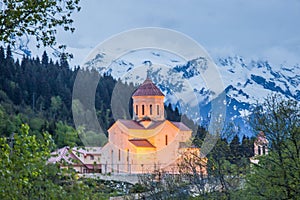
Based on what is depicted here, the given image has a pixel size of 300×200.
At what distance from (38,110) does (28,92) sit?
4.70 m

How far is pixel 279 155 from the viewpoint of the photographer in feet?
74.2

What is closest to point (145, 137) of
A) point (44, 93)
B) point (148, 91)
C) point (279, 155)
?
point (148, 91)

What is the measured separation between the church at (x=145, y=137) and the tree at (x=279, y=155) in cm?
6426

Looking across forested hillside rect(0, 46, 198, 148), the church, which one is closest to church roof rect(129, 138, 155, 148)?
the church

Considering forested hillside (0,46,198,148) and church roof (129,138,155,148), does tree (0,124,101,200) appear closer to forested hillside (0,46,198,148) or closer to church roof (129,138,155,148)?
church roof (129,138,155,148)

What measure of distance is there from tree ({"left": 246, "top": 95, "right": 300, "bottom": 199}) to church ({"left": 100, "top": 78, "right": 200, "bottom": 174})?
64.3 m

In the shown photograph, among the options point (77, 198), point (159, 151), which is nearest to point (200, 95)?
point (159, 151)

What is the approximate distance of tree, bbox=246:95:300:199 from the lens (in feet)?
72.3

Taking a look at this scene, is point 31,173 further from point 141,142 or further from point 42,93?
point 42,93

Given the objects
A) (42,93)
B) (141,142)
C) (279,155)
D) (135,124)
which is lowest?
(279,155)

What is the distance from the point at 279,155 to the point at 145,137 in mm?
69977

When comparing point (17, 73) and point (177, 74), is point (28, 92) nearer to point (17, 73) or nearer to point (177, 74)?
point (17, 73)

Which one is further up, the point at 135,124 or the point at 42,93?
the point at 42,93

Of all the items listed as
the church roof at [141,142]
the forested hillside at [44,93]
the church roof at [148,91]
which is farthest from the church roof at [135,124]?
the forested hillside at [44,93]
